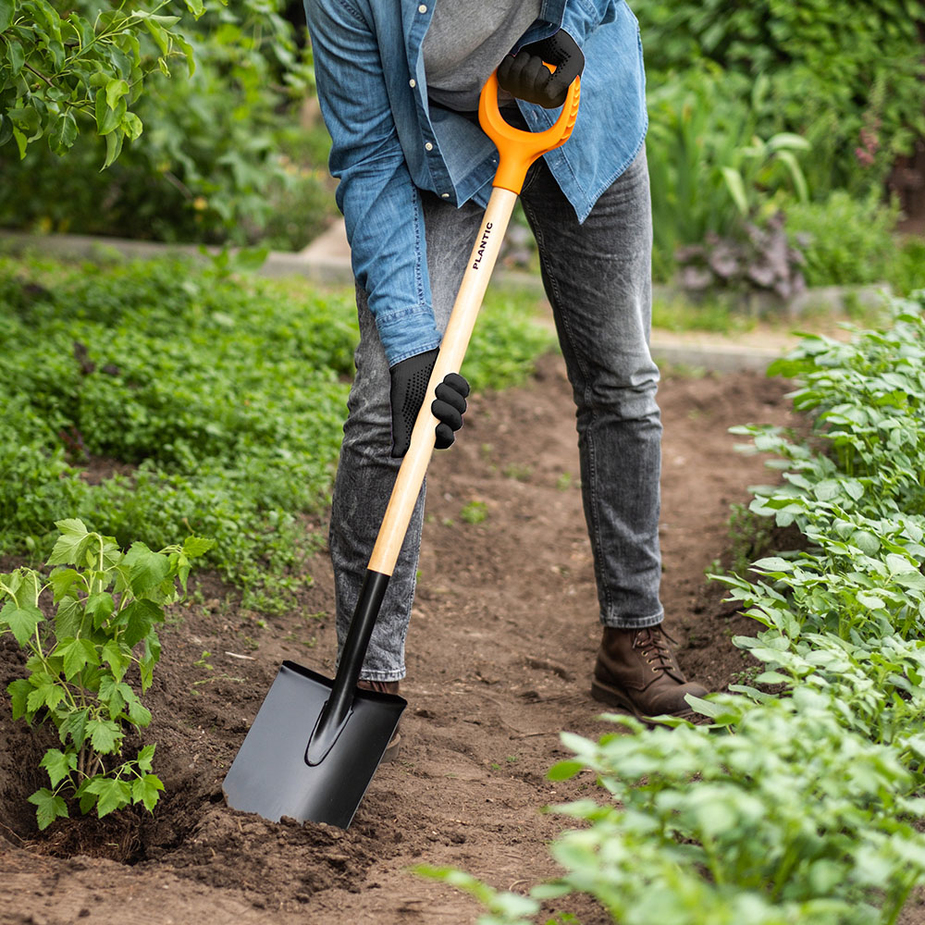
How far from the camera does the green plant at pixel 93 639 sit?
5.65 feet

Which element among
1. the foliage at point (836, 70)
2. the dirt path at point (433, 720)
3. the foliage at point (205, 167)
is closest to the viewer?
the dirt path at point (433, 720)

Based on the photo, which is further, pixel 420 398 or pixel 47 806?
pixel 420 398

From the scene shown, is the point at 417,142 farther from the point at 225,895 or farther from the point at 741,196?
the point at 741,196

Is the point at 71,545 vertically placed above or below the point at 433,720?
above

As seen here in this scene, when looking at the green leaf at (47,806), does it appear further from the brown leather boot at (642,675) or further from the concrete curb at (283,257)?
the concrete curb at (283,257)

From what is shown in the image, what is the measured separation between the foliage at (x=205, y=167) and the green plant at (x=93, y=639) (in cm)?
241

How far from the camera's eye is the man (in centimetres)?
201

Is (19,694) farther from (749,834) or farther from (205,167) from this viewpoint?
(205,167)

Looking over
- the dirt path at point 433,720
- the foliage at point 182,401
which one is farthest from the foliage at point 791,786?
the foliage at point 182,401

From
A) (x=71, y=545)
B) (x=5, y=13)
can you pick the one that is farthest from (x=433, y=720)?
(x=5, y=13)

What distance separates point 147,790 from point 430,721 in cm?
75

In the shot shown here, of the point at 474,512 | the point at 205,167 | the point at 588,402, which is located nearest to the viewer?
the point at 588,402

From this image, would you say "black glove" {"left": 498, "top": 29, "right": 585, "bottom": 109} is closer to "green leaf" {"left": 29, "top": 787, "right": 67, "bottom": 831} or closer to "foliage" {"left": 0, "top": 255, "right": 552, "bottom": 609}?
"foliage" {"left": 0, "top": 255, "right": 552, "bottom": 609}

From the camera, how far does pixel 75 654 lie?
5.65 ft
